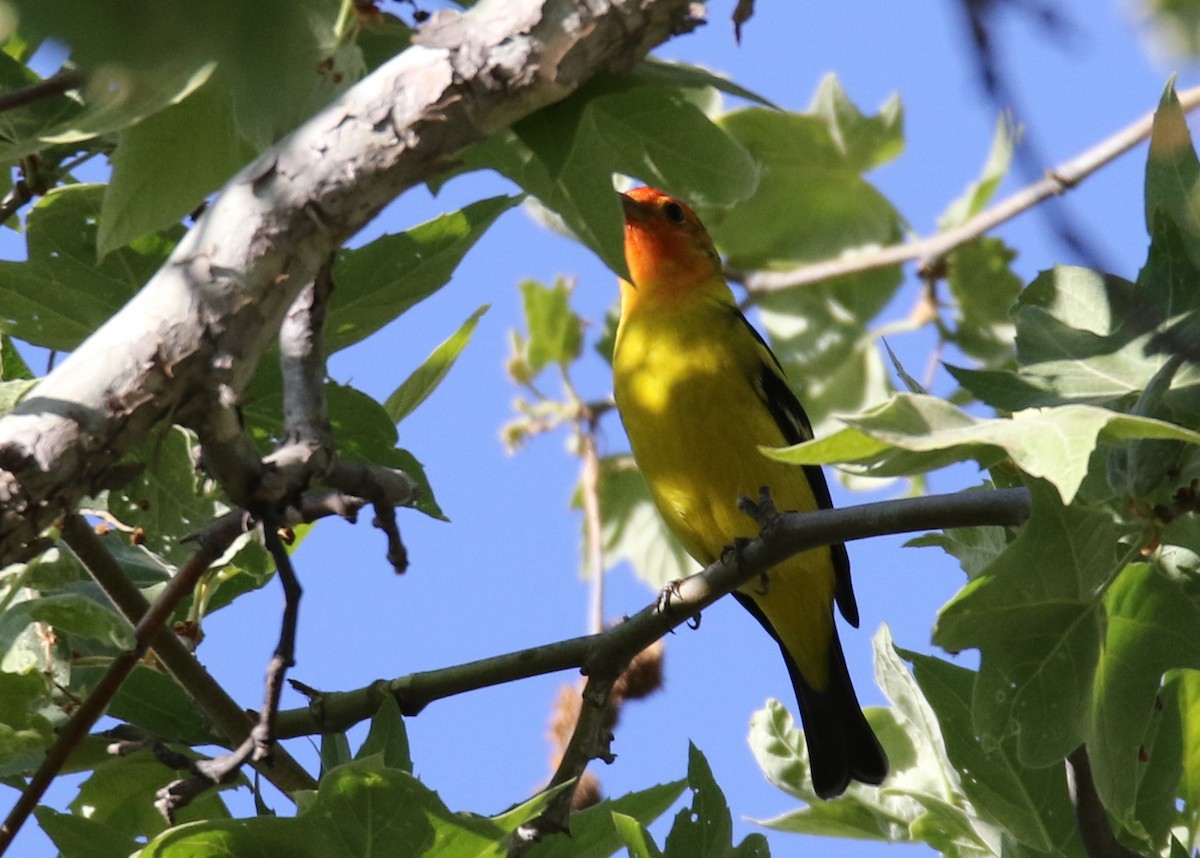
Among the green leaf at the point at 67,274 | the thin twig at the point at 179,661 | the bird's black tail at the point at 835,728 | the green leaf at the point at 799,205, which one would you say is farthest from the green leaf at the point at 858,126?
the thin twig at the point at 179,661

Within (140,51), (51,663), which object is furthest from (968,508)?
(140,51)

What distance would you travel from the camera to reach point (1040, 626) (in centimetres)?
220

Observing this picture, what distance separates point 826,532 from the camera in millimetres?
2281

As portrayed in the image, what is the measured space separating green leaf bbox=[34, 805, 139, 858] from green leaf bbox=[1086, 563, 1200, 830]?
5.16 feet

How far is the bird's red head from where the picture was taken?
5.55 m

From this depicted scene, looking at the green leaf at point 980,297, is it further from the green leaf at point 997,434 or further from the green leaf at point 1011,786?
the green leaf at point 997,434

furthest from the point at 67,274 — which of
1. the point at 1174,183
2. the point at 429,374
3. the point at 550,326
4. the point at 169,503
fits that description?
the point at 550,326

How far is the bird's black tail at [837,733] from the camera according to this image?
422cm

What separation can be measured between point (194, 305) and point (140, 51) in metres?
1.12

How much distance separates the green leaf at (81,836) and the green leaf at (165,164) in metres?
0.93

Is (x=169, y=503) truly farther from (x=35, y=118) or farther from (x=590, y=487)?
(x=590, y=487)

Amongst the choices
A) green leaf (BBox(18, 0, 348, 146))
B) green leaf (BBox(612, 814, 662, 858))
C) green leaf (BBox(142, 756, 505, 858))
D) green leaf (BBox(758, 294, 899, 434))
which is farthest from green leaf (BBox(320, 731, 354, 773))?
green leaf (BBox(758, 294, 899, 434))

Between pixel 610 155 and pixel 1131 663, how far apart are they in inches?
46.6

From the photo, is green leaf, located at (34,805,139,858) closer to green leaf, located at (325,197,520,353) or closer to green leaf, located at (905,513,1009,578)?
green leaf, located at (325,197,520,353)
